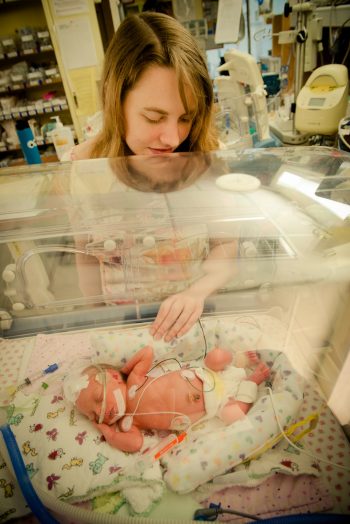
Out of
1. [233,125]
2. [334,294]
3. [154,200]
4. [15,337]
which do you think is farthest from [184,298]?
[233,125]

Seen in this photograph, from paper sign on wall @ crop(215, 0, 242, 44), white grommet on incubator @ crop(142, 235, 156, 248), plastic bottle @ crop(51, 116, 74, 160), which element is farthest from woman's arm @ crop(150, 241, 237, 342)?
paper sign on wall @ crop(215, 0, 242, 44)

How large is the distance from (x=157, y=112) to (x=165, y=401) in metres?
1.01

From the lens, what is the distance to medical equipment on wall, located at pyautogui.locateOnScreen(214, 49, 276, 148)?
6.67 ft

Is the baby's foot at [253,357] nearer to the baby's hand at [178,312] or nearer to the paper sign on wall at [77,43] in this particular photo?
the baby's hand at [178,312]

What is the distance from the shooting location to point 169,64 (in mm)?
1009

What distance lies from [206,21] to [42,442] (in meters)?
4.11

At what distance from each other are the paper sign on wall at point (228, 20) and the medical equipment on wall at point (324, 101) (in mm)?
947

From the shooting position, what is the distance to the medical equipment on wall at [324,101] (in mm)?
2090

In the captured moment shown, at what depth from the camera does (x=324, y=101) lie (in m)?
2.13

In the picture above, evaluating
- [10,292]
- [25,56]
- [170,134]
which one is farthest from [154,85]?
[25,56]

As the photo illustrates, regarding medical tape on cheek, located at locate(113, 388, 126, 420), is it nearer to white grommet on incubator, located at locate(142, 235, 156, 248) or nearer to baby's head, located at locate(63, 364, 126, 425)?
baby's head, located at locate(63, 364, 126, 425)

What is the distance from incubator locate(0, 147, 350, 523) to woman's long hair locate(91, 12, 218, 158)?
172 mm

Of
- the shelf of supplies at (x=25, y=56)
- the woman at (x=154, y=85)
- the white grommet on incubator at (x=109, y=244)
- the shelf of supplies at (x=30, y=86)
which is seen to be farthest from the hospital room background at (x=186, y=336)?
the shelf of supplies at (x=25, y=56)

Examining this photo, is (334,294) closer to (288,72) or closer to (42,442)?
(42,442)
